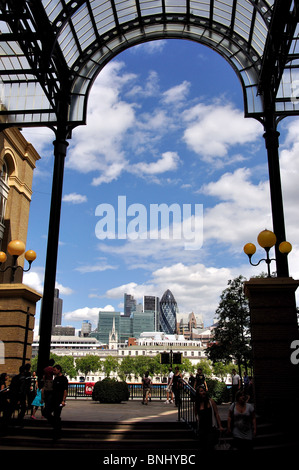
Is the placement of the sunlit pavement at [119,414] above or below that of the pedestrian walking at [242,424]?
below

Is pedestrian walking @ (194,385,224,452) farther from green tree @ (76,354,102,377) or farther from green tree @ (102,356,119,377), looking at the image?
green tree @ (76,354,102,377)

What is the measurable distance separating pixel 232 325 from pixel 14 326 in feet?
77.0

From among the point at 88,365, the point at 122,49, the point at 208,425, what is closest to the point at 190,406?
the point at 208,425

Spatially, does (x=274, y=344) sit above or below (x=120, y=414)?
above

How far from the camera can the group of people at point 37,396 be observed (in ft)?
31.4

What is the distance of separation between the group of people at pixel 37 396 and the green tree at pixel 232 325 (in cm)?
2257

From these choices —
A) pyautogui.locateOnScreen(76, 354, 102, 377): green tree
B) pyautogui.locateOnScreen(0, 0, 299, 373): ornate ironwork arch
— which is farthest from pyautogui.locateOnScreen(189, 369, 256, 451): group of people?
pyautogui.locateOnScreen(76, 354, 102, 377): green tree

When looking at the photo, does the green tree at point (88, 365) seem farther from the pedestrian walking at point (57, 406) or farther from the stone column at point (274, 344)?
the pedestrian walking at point (57, 406)

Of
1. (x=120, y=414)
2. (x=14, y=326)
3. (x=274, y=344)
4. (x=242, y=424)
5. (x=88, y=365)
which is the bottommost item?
(x=120, y=414)

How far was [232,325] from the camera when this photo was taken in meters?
33.5

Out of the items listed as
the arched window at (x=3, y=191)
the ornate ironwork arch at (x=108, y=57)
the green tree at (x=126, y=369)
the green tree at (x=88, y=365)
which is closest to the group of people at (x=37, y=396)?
the ornate ironwork arch at (x=108, y=57)

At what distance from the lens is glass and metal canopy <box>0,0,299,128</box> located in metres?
19.6

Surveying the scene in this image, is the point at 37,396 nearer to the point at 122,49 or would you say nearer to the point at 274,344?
the point at 274,344
